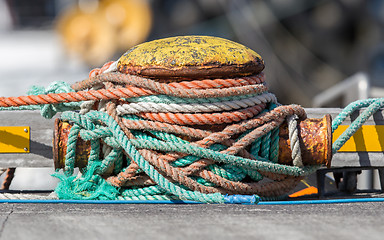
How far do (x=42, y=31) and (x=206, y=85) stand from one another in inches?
356

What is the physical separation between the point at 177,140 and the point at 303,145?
45 cm

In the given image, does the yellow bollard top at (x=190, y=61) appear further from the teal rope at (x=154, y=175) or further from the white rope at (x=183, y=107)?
the teal rope at (x=154, y=175)

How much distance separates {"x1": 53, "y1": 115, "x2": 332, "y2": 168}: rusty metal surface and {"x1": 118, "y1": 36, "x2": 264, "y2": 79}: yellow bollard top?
0.28 m

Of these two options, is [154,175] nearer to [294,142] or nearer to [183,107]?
[183,107]

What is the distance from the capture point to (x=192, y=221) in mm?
1657

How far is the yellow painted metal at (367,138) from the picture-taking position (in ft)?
7.72

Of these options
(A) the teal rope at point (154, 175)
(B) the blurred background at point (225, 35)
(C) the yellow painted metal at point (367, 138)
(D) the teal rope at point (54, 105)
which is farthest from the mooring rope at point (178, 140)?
(B) the blurred background at point (225, 35)

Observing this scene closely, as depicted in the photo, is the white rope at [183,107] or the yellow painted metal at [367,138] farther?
the yellow painted metal at [367,138]

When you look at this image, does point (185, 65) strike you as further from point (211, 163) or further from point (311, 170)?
point (311, 170)

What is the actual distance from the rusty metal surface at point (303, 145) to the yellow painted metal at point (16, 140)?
1.14 ft

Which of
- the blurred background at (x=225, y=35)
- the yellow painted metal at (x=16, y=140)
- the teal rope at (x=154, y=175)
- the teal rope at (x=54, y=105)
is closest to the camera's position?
the teal rope at (x=154, y=175)

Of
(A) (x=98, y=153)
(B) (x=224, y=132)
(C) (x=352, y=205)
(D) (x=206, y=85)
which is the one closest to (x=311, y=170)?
(C) (x=352, y=205)

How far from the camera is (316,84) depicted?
29.8ft

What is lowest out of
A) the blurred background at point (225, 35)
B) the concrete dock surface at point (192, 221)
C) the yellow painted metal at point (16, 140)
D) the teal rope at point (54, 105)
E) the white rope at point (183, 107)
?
the concrete dock surface at point (192, 221)
